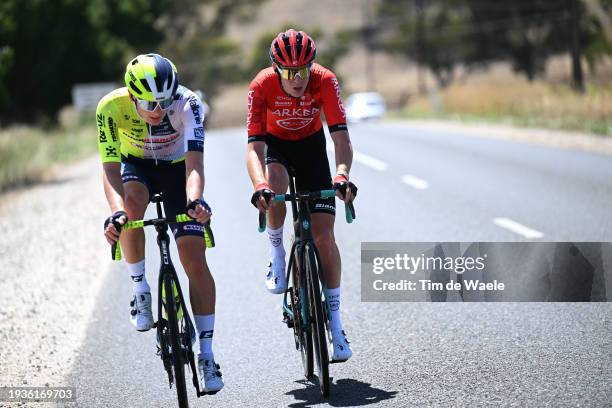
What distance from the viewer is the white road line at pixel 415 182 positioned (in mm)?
15777

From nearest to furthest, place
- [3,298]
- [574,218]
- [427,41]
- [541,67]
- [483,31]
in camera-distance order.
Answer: [3,298], [574,218], [541,67], [483,31], [427,41]

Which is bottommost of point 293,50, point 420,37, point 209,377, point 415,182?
point 209,377

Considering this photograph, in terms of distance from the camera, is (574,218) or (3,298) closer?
(3,298)

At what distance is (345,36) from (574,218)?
90.4 metres

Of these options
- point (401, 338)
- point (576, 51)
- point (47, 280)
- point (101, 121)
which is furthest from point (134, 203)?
point (576, 51)

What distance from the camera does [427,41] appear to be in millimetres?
86875

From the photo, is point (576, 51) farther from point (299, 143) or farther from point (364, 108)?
point (299, 143)

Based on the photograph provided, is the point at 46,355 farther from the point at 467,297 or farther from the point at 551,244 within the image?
the point at 551,244

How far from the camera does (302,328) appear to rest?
5969 mm

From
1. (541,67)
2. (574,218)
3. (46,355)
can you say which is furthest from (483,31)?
(46,355)

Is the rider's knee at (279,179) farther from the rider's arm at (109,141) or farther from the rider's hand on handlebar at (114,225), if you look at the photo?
the rider's hand on handlebar at (114,225)

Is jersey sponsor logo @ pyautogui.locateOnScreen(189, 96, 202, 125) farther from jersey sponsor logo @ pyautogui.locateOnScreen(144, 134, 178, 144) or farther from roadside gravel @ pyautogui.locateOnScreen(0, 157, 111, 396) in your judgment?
roadside gravel @ pyautogui.locateOnScreen(0, 157, 111, 396)

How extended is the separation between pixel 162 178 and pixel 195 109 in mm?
592

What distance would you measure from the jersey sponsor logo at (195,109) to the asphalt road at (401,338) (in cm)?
157
